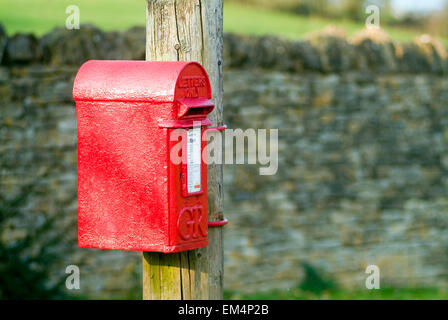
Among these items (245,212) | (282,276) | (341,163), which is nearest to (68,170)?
(245,212)

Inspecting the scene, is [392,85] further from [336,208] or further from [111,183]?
[111,183]

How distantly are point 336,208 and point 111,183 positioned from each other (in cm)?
538

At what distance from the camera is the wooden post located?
10.7 feet

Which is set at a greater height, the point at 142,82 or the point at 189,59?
the point at 189,59

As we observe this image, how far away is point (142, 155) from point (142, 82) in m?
0.30

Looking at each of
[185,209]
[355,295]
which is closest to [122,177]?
[185,209]

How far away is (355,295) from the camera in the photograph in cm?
817

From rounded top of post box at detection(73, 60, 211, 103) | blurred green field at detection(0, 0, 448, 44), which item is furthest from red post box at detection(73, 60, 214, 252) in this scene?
blurred green field at detection(0, 0, 448, 44)

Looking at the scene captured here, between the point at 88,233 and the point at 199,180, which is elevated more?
the point at 199,180

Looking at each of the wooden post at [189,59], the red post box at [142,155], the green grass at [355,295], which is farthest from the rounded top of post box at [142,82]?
the green grass at [355,295]

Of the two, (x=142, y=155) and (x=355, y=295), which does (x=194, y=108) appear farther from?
(x=355, y=295)

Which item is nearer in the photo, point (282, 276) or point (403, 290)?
point (282, 276)

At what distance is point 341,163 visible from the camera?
8.36 m

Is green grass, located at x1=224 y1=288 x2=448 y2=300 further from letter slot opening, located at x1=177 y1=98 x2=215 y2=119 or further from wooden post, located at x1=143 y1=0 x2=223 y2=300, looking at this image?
letter slot opening, located at x1=177 y1=98 x2=215 y2=119
